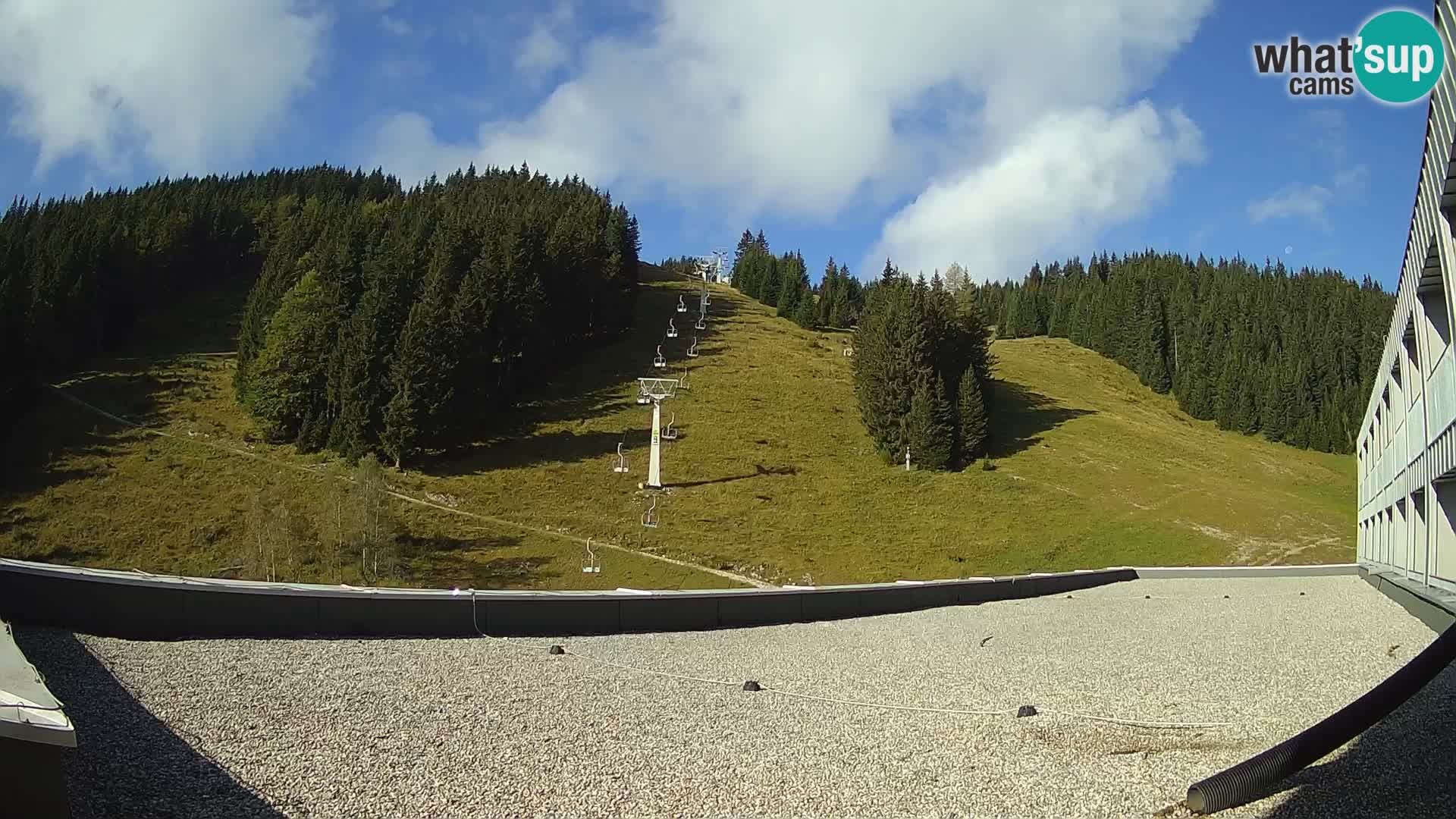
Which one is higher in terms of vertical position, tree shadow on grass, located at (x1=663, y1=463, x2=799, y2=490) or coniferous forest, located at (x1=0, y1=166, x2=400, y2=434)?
coniferous forest, located at (x1=0, y1=166, x2=400, y2=434)

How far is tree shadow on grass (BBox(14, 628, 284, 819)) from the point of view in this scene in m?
6.08

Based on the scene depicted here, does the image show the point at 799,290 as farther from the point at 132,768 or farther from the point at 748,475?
the point at 132,768

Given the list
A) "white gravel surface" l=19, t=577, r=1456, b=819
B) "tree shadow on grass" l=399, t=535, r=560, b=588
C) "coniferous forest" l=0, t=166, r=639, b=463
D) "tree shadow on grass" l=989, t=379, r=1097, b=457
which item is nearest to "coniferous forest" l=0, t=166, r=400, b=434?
"coniferous forest" l=0, t=166, r=639, b=463

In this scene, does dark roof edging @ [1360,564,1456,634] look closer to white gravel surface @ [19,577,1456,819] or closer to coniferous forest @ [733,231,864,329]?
white gravel surface @ [19,577,1456,819]

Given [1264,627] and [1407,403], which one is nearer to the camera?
[1264,627]

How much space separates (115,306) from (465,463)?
134 feet

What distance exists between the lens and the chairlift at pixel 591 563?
35719 mm

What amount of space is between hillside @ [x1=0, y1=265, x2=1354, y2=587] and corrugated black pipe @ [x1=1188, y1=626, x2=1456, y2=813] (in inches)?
1126

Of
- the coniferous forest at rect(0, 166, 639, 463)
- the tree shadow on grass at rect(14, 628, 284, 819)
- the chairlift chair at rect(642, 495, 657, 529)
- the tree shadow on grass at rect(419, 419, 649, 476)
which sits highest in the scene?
the coniferous forest at rect(0, 166, 639, 463)

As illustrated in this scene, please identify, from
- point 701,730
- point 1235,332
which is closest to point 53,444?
point 701,730

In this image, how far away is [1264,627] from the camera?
59.0 ft

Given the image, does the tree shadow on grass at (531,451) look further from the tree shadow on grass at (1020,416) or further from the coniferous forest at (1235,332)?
the coniferous forest at (1235,332)

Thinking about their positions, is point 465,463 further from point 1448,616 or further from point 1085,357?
point 1085,357

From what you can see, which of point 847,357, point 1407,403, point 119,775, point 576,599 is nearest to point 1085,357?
point 847,357
